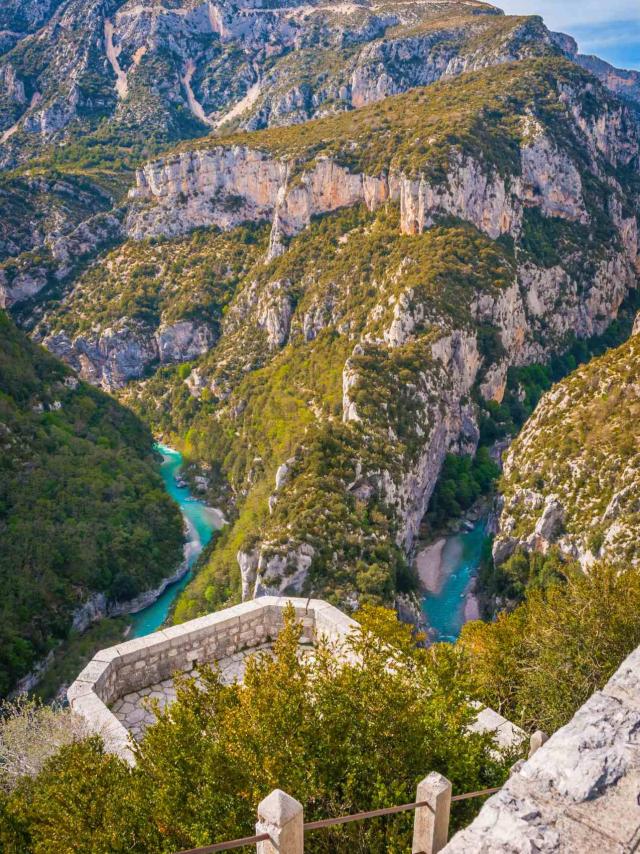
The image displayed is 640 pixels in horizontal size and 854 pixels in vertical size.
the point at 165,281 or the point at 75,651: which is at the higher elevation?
the point at 165,281

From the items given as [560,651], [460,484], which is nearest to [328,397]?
[460,484]

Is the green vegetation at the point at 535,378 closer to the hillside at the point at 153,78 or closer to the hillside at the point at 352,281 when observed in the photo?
the hillside at the point at 352,281

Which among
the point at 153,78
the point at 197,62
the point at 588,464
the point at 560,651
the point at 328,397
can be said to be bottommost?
the point at 588,464

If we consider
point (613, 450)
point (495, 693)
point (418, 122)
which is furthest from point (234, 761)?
point (418, 122)

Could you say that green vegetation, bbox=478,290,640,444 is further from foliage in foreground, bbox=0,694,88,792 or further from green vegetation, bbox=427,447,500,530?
foliage in foreground, bbox=0,694,88,792

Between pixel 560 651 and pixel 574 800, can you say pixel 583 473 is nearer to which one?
pixel 560 651

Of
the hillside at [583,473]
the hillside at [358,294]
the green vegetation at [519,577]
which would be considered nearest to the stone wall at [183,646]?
the hillside at [358,294]
